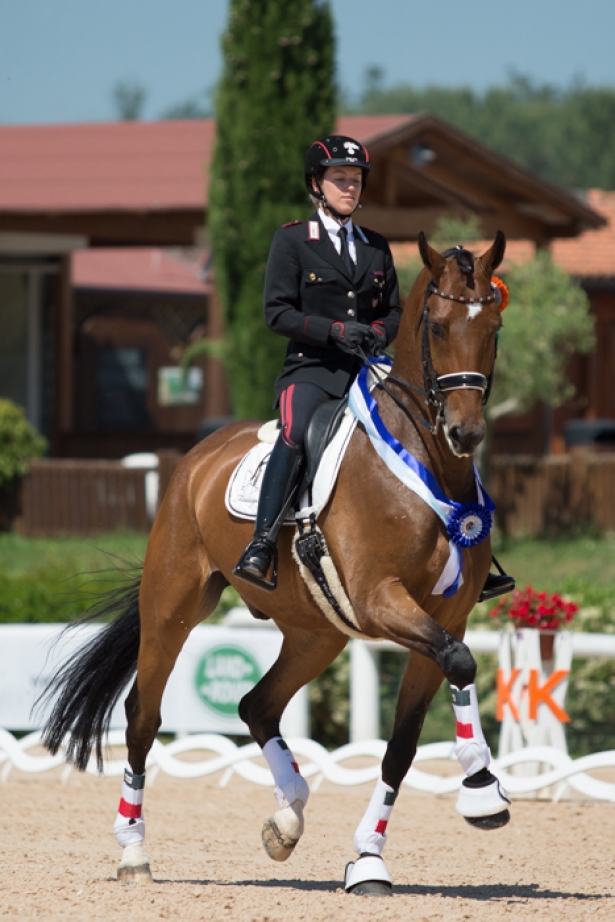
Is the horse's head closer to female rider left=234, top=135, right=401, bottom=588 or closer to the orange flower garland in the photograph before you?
the orange flower garland

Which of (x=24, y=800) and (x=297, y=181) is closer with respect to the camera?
(x=24, y=800)

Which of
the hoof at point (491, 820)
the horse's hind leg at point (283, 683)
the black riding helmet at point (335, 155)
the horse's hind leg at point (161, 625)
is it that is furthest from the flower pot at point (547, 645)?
the black riding helmet at point (335, 155)

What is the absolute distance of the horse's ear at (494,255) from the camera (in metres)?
5.09

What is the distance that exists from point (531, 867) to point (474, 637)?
8.33ft

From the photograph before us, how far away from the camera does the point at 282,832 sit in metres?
5.84

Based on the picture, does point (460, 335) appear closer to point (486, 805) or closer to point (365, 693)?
point (486, 805)

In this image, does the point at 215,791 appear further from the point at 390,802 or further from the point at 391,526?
the point at 391,526

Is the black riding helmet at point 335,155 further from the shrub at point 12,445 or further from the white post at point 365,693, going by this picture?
the shrub at point 12,445

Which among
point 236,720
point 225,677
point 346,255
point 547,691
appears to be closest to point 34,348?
point 225,677

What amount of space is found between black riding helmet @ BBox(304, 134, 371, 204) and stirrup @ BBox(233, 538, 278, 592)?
1657 millimetres

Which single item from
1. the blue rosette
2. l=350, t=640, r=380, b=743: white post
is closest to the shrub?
l=350, t=640, r=380, b=743: white post

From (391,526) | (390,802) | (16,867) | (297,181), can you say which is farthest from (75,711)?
(297,181)

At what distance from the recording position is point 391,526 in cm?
528

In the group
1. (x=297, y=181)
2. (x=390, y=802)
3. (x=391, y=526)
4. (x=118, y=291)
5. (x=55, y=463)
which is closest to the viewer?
(x=391, y=526)
